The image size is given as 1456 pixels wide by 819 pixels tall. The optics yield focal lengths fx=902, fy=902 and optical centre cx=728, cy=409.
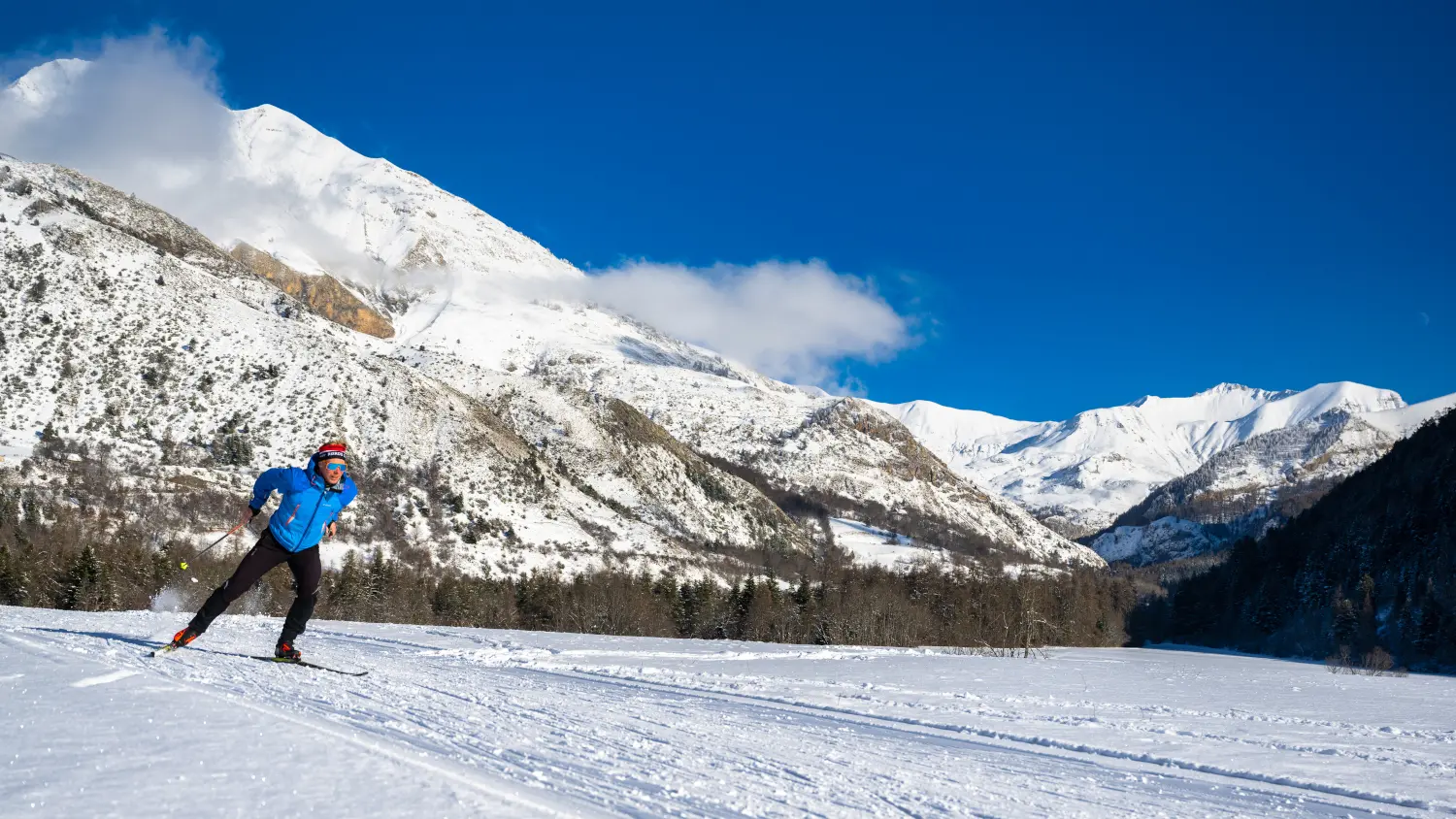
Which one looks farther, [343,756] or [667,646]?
[667,646]

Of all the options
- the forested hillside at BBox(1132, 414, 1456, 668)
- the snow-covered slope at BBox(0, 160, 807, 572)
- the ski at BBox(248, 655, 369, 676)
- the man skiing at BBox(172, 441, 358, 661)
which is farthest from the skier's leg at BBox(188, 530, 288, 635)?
the snow-covered slope at BBox(0, 160, 807, 572)

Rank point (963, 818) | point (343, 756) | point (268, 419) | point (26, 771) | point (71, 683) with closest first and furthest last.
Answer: point (26, 771) < point (343, 756) < point (963, 818) < point (71, 683) < point (268, 419)

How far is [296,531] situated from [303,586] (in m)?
0.79

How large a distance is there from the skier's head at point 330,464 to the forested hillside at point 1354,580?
84346 millimetres

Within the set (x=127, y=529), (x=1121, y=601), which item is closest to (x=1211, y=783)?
(x=127, y=529)

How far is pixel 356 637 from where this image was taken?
18672mm

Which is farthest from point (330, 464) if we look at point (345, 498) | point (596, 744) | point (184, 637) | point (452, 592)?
point (452, 592)

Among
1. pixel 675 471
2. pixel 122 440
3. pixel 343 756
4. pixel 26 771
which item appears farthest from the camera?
pixel 675 471

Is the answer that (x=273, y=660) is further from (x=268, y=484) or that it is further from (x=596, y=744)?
(x=596, y=744)

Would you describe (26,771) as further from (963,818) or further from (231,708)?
(963,818)

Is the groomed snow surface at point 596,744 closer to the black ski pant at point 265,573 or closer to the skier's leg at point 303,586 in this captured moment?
the black ski pant at point 265,573

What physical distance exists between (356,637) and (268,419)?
351ft

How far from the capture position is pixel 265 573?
10.5m

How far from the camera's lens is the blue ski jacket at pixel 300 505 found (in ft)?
33.0
